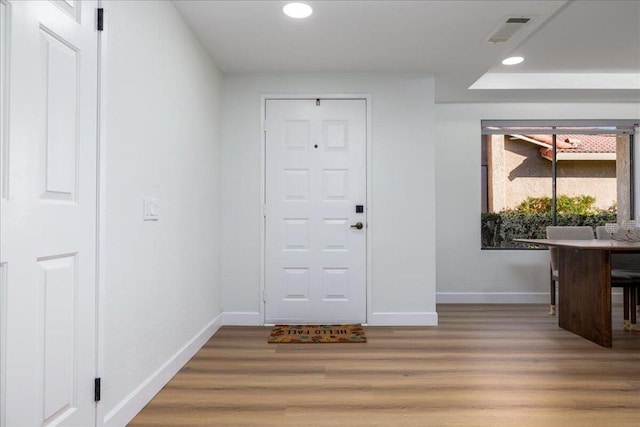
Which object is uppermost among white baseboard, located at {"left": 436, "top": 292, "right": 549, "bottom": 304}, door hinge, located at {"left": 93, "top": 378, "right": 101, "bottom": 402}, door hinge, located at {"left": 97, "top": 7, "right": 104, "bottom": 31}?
door hinge, located at {"left": 97, "top": 7, "right": 104, "bottom": 31}

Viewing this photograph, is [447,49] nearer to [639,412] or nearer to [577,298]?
[577,298]

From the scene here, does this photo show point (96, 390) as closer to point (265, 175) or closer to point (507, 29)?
point (265, 175)

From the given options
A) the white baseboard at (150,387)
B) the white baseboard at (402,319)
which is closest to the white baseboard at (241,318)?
the white baseboard at (150,387)

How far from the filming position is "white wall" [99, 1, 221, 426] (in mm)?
1989

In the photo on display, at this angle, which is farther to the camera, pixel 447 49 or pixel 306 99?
pixel 306 99

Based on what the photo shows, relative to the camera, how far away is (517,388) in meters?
2.58

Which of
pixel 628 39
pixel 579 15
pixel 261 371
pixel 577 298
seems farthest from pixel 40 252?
pixel 628 39

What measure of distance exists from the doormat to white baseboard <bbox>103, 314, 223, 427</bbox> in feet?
2.11

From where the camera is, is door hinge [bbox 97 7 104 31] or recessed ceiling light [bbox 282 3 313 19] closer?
door hinge [bbox 97 7 104 31]

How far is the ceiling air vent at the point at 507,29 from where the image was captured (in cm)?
306

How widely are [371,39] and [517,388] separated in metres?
2.57

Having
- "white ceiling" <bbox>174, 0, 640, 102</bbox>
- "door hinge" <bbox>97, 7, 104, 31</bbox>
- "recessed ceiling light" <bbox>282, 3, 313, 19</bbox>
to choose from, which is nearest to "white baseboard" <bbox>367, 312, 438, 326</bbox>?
"white ceiling" <bbox>174, 0, 640, 102</bbox>

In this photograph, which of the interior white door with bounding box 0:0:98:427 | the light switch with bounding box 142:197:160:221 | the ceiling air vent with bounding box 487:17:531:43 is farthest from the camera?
the ceiling air vent with bounding box 487:17:531:43

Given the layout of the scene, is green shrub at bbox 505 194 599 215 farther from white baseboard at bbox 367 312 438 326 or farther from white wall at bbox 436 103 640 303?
white baseboard at bbox 367 312 438 326
